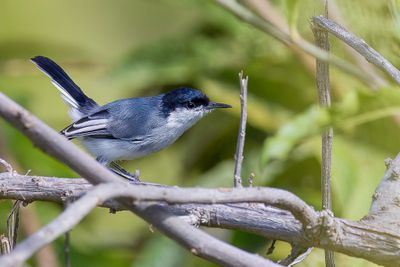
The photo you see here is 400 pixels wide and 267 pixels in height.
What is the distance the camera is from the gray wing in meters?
2.70

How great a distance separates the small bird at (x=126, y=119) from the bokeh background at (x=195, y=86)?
25 centimetres

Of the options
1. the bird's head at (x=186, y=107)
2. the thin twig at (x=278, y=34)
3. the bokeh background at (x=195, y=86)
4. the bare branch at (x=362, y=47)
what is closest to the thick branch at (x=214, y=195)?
the bare branch at (x=362, y=47)

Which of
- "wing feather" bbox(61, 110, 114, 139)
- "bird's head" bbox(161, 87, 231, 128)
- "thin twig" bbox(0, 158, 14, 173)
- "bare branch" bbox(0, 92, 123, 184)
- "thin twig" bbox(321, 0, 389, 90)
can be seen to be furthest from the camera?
"bird's head" bbox(161, 87, 231, 128)

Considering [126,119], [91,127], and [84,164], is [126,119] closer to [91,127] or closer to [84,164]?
[91,127]

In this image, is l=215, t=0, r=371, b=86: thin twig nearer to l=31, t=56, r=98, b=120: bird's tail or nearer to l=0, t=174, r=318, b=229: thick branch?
l=0, t=174, r=318, b=229: thick branch

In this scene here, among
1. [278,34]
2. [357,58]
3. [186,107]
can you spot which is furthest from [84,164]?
[186,107]

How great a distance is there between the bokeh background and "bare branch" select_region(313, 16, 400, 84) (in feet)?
2.22

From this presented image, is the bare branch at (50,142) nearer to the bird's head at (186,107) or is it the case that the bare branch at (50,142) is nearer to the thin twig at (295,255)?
the thin twig at (295,255)

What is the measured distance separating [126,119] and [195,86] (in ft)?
2.16

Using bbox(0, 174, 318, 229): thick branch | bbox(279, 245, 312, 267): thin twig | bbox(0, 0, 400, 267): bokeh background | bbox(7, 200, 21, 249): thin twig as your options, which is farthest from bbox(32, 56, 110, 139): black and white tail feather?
bbox(0, 174, 318, 229): thick branch

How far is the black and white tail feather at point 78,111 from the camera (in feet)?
8.75

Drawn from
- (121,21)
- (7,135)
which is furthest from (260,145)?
(121,21)

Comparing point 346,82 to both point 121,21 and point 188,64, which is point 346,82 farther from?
point 121,21

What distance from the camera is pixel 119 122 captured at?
2779 millimetres
